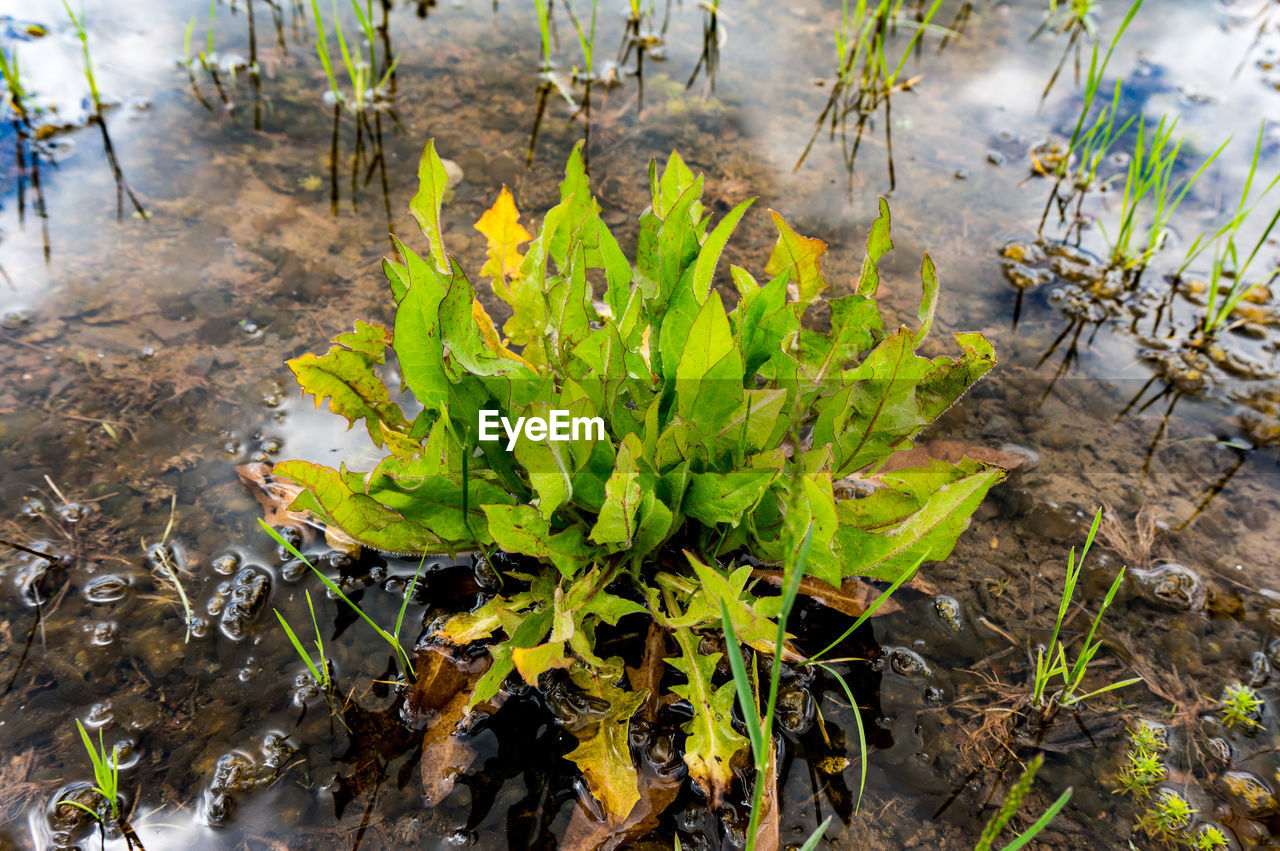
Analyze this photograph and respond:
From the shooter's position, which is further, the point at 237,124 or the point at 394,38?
the point at 394,38

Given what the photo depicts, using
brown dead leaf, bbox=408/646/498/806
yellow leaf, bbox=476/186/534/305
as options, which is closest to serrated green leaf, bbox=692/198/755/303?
yellow leaf, bbox=476/186/534/305

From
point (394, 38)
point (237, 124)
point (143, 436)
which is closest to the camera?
point (143, 436)

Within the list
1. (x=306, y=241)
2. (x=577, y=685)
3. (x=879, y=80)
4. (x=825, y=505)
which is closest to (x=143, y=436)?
(x=306, y=241)

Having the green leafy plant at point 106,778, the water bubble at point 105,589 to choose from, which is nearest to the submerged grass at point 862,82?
the water bubble at point 105,589

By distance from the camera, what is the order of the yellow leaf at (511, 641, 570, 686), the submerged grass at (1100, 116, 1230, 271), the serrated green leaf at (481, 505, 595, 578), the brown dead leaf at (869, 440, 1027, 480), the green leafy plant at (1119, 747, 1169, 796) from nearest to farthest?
the yellow leaf at (511, 641, 570, 686) → the serrated green leaf at (481, 505, 595, 578) → the green leafy plant at (1119, 747, 1169, 796) → the brown dead leaf at (869, 440, 1027, 480) → the submerged grass at (1100, 116, 1230, 271)

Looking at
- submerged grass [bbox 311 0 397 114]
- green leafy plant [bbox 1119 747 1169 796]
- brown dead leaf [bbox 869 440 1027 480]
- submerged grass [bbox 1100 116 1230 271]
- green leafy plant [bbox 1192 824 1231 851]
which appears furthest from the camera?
submerged grass [bbox 311 0 397 114]

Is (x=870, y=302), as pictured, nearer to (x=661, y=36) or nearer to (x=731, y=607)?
(x=731, y=607)

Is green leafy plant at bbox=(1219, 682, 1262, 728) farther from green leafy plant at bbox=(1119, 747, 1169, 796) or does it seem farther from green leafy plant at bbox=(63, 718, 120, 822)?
green leafy plant at bbox=(63, 718, 120, 822)
